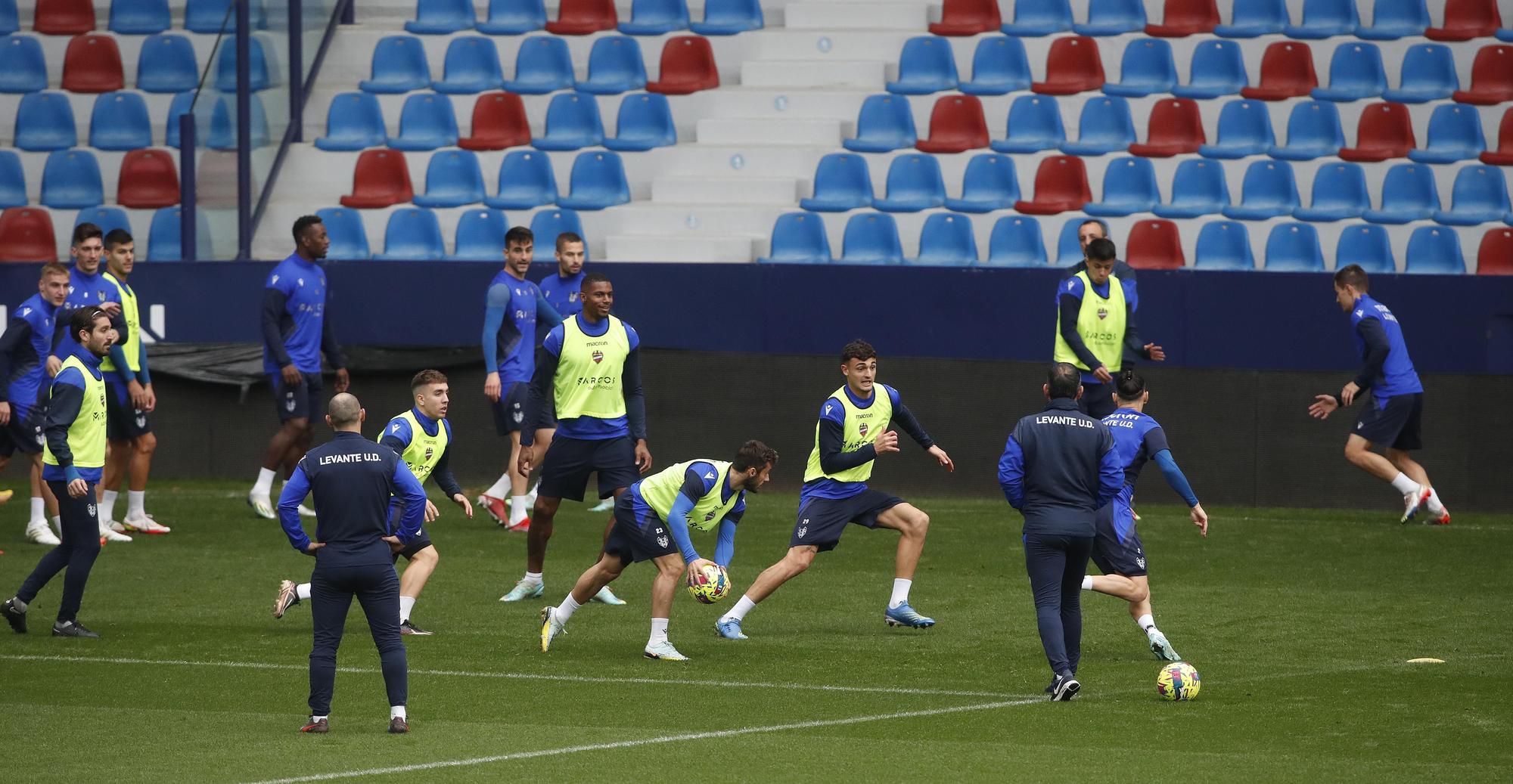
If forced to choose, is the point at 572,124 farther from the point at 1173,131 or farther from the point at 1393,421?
the point at 1393,421

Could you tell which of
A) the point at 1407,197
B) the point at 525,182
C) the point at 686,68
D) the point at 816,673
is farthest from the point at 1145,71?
the point at 816,673

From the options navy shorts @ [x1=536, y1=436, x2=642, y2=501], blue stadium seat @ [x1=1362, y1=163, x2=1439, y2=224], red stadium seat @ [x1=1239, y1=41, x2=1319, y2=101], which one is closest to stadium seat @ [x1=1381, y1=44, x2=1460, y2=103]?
red stadium seat @ [x1=1239, y1=41, x2=1319, y2=101]

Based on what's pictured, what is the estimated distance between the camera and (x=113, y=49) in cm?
2258

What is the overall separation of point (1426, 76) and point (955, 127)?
4774 mm

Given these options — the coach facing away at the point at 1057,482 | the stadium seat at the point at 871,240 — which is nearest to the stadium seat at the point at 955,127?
the stadium seat at the point at 871,240

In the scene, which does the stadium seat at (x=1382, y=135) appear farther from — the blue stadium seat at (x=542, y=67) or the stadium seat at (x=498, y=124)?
the stadium seat at (x=498, y=124)

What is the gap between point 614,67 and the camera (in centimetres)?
2202

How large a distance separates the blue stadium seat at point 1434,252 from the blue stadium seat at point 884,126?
5191 millimetres

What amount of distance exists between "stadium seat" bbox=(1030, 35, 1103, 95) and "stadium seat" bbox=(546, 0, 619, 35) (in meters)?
5.02

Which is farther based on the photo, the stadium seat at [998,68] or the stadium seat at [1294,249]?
the stadium seat at [998,68]

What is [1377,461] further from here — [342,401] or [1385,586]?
[342,401]

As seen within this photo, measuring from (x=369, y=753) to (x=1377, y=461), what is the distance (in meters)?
9.79

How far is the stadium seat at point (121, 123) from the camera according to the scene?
21844 millimetres

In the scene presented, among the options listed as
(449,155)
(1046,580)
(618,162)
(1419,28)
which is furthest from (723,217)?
(1046,580)
